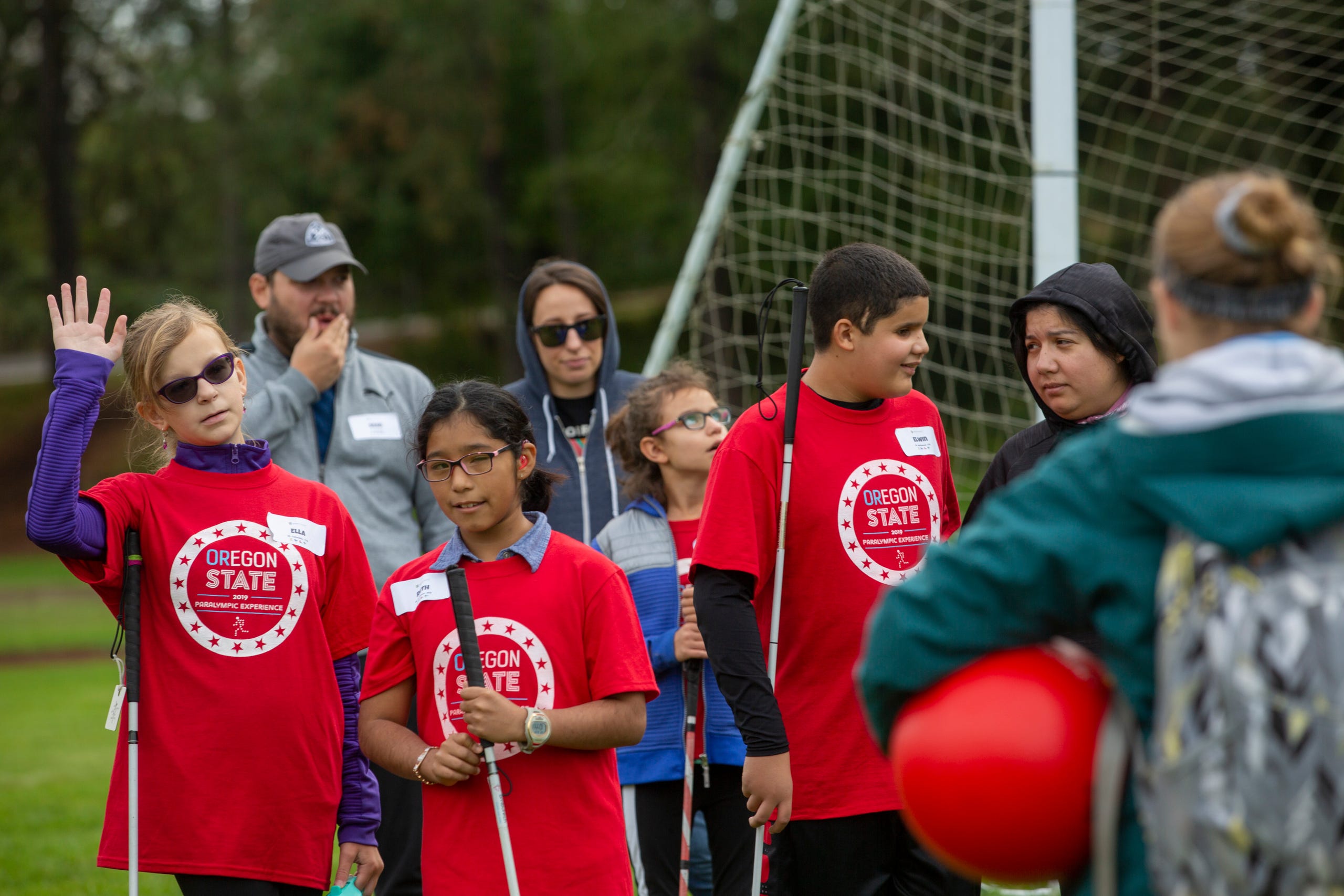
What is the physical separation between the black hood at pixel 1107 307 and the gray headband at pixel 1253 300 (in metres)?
1.59

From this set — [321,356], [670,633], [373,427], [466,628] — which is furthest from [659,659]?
[321,356]

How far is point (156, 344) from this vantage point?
3150 mm

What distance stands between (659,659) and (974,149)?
36.3 ft

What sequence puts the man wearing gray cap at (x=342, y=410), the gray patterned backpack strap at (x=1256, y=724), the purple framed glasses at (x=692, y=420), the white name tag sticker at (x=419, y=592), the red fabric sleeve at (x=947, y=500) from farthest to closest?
the man wearing gray cap at (x=342, y=410) → the purple framed glasses at (x=692, y=420) → the red fabric sleeve at (x=947, y=500) → the white name tag sticker at (x=419, y=592) → the gray patterned backpack strap at (x=1256, y=724)

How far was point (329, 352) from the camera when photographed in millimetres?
4453

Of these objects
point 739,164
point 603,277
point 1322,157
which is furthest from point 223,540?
point 603,277

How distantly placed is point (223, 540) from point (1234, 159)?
46.4 feet

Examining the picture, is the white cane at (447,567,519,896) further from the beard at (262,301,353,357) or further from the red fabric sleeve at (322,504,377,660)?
the beard at (262,301,353,357)

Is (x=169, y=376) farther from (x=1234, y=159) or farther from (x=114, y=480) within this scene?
(x=1234, y=159)

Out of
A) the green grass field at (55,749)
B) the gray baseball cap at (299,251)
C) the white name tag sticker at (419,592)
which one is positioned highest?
the gray baseball cap at (299,251)

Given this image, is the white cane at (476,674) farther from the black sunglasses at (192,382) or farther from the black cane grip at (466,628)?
the black sunglasses at (192,382)

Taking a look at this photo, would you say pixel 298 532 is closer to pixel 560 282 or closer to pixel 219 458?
pixel 219 458

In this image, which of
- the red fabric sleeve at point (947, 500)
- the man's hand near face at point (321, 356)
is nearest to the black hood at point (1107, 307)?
the red fabric sleeve at point (947, 500)

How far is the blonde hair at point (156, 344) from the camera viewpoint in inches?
124
